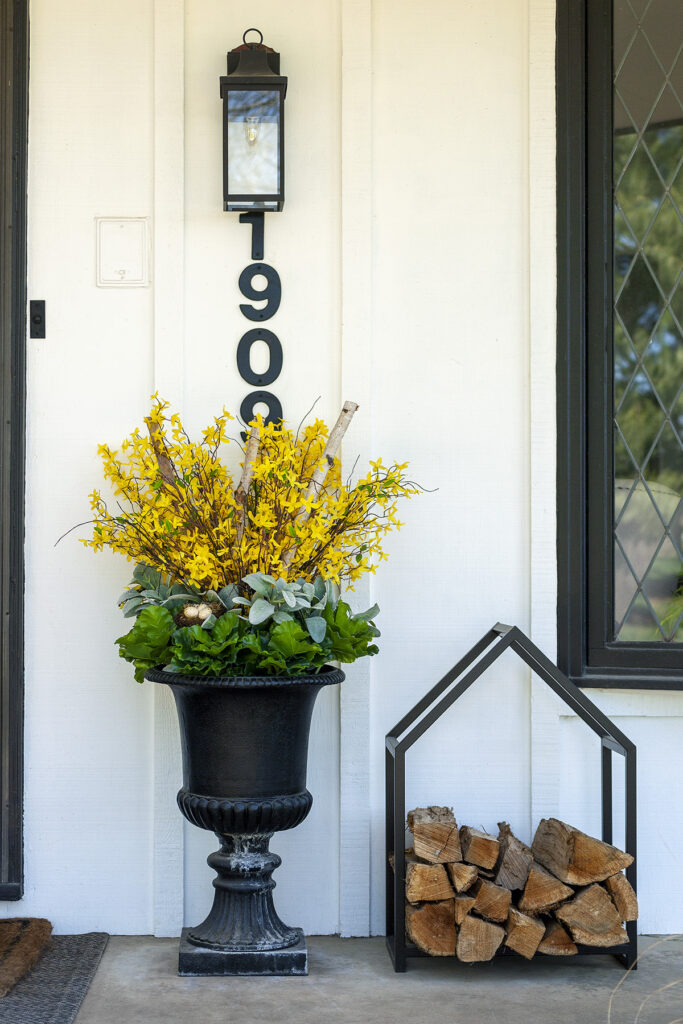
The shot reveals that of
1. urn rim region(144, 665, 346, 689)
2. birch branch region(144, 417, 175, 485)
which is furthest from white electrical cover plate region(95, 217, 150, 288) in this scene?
urn rim region(144, 665, 346, 689)

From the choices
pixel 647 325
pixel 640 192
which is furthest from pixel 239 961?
pixel 640 192

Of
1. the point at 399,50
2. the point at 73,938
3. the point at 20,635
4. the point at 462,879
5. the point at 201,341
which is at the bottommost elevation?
the point at 73,938

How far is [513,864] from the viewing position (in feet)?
8.76

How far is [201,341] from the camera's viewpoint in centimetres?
306

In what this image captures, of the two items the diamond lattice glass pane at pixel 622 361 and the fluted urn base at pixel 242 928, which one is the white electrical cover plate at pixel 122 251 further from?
the fluted urn base at pixel 242 928

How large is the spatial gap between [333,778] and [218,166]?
176 centimetres

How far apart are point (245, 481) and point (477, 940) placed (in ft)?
4.05

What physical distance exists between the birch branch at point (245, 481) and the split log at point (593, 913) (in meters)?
1.20

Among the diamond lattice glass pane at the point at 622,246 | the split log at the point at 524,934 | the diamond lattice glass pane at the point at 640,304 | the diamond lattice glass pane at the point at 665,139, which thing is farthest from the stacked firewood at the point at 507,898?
the diamond lattice glass pane at the point at 665,139

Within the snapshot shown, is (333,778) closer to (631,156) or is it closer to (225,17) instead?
(631,156)

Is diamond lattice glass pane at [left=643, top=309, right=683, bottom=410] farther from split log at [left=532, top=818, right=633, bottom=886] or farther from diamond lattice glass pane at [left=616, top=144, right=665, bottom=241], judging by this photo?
split log at [left=532, top=818, right=633, bottom=886]

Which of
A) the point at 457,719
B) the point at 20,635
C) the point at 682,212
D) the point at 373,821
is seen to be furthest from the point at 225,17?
the point at 373,821

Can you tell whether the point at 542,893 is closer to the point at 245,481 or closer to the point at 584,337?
the point at 245,481

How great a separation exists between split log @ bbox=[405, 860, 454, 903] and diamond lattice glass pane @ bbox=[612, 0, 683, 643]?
894 millimetres
